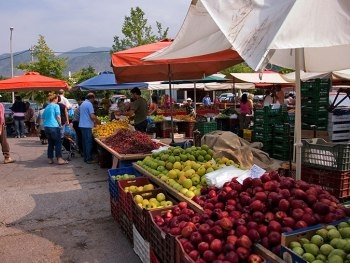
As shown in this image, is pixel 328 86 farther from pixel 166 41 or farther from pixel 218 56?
pixel 166 41

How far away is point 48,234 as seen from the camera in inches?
205

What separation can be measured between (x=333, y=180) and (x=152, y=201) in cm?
239

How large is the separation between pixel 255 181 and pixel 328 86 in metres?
4.12

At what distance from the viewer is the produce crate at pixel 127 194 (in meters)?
4.73

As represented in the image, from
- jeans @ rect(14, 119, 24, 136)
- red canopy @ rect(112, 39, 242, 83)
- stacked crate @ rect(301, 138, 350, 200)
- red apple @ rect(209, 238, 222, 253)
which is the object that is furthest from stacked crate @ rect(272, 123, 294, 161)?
jeans @ rect(14, 119, 24, 136)

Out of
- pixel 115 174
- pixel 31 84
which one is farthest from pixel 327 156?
pixel 31 84

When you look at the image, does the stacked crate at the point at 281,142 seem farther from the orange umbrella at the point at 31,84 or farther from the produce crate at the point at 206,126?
the orange umbrella at the point at 31,84

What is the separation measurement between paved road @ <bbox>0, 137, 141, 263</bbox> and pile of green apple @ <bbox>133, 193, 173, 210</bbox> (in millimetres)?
657

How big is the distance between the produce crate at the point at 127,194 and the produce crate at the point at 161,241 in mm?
821

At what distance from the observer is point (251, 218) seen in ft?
10.2

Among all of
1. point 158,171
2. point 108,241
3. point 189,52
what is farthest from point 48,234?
point 189,52

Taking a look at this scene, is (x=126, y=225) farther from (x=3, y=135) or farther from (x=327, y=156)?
(x=3, y=135)

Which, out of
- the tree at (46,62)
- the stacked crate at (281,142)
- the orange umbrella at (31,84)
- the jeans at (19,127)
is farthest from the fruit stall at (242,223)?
the tree at (46,62)

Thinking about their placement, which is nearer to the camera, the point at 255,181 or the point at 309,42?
the point at 309,42
